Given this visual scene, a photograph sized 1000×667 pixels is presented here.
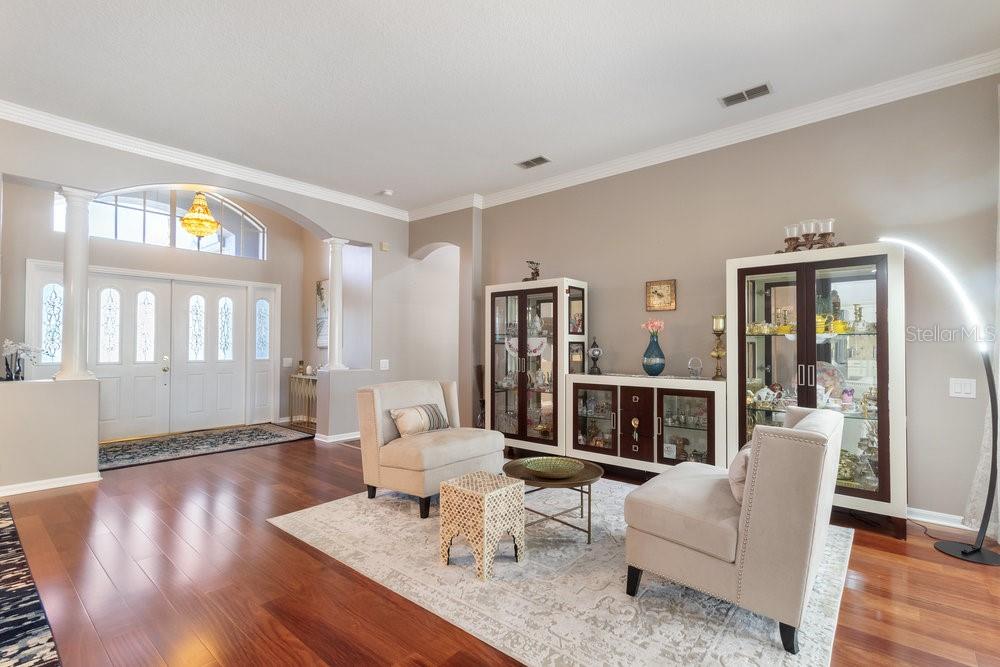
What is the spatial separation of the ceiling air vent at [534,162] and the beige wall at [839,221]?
54 centimetres

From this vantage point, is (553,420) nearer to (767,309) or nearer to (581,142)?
(767,309)

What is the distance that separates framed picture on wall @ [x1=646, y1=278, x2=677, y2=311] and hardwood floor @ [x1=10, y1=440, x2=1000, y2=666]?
2.19 metres

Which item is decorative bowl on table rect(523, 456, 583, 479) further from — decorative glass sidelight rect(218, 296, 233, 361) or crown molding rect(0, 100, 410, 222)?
decorative glass sidelight rect(218, 296, 233, 361)

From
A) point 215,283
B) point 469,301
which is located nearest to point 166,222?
point 215,283

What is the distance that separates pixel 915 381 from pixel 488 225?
4.36 m

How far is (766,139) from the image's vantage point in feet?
13.0

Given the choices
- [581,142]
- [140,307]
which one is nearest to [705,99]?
[581,142]

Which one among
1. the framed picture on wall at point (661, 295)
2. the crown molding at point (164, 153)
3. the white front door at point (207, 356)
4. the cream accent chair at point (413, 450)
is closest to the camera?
the cream accent chair at point (413, 450)

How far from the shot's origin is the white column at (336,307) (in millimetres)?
6068

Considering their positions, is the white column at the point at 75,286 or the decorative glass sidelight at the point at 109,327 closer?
the white column at the point at 75,286

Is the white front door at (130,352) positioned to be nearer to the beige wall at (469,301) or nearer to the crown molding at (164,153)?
the crown molding at (164,153)

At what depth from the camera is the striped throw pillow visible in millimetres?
3734

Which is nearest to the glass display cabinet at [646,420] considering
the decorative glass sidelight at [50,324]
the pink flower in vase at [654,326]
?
the pink flower in vase at [654,326]

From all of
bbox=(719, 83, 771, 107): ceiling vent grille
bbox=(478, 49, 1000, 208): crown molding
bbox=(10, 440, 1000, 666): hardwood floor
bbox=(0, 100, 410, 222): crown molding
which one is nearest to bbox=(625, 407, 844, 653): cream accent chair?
bbox=(10, 440, 1000, 666): hardwood floor
